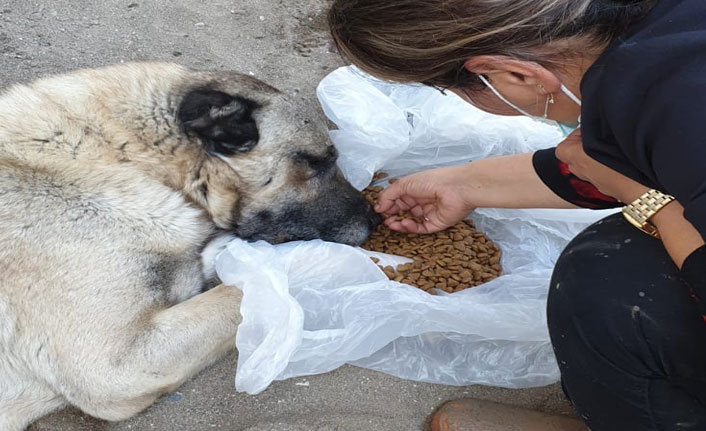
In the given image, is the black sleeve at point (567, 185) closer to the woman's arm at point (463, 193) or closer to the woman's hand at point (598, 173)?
the woman's arm at point (463, 193)

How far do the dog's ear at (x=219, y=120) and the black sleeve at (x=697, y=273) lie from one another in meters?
1.31

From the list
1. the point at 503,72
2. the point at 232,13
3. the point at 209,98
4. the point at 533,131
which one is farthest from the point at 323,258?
the point at 232,13

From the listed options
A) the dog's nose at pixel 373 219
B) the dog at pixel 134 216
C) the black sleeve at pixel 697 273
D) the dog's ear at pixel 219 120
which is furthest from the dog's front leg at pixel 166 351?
the black sleeve at pixel 697 273

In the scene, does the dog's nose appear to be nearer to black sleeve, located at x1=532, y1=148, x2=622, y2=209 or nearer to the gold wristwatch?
black sleeve, located at x1=532, y1=148, x2=622, y2=209

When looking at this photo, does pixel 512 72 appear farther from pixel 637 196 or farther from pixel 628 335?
pixel 628 335

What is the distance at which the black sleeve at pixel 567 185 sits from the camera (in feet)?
6.51

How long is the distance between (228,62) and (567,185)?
1.92 metres

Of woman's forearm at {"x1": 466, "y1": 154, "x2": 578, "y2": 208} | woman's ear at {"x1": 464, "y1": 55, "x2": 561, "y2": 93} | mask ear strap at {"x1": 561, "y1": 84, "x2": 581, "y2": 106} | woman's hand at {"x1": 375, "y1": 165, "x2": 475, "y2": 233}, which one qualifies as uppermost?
woman's ear at {"x1": 464, "y1": 55, "x2": 561, "y2": 93}

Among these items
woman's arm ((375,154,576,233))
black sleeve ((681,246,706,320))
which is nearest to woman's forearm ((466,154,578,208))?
woman's arm ((375,154,576,233))

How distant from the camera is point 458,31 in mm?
1350

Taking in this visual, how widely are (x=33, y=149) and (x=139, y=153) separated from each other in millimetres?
295

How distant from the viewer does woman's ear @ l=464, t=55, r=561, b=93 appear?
4.55ft

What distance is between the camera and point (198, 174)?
2135 mm

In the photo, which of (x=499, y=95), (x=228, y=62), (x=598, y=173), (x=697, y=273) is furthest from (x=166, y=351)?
(x=228, y=62)
